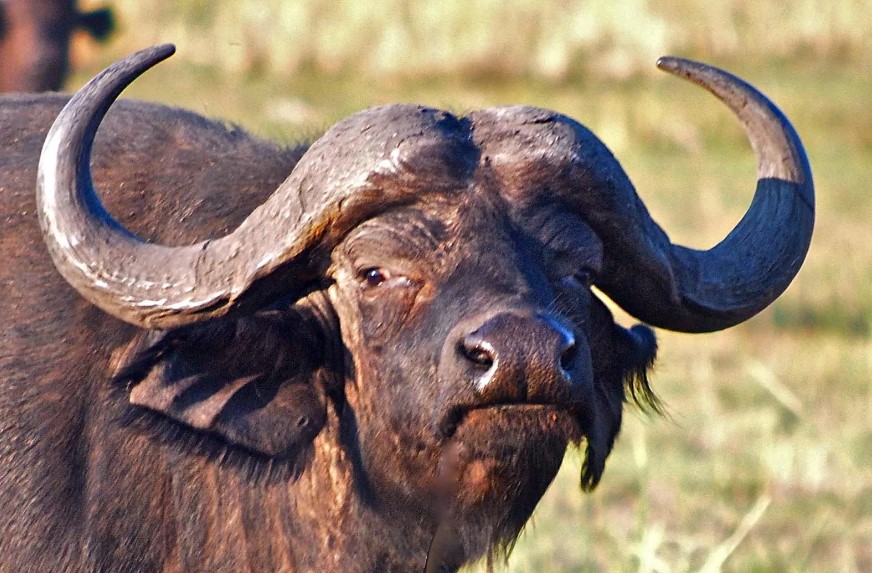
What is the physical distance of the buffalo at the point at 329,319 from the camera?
3.55 metres

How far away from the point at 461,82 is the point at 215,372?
1513cm

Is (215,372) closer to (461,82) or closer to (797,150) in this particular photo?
(797,150)

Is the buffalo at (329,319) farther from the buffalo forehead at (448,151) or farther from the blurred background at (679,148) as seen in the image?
the blurred background at (679,148)

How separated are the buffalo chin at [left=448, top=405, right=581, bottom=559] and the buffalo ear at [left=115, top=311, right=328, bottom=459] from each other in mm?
505

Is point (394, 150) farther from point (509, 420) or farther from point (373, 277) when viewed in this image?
point (509, 420)

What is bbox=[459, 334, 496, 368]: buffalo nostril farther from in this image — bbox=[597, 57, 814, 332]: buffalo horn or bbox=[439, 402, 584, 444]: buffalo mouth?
bbox=[597, 57, 814, 332]: buffalo horn

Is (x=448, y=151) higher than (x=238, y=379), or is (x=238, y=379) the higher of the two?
(x=448, y=151)

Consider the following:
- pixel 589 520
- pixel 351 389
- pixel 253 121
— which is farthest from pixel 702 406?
pixel 253 121

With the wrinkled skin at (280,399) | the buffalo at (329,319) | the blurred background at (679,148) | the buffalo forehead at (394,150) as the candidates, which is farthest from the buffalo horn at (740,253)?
the blurred background at (679,148)

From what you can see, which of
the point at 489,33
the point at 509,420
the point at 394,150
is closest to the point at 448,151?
the point at 394,150

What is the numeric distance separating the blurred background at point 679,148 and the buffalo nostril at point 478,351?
1.43 m

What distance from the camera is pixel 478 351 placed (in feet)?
10.9

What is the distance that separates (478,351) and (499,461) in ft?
1.01

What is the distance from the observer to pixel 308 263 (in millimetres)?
3783
